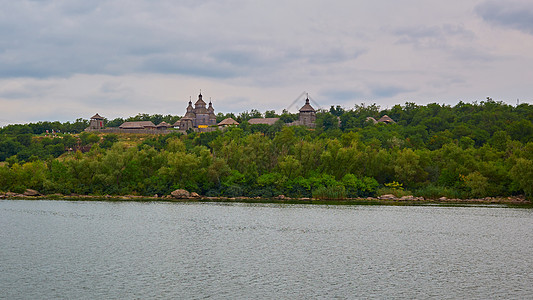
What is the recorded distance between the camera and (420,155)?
9475cm

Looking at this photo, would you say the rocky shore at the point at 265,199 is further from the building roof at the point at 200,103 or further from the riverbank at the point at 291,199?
the building roof at the point at 200,103

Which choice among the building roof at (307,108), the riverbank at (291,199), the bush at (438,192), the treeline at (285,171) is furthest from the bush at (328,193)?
the building roof at (307,108)

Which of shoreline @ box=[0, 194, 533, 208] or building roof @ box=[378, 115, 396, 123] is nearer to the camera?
shoreline @ box=[0, 194, 533, 208]

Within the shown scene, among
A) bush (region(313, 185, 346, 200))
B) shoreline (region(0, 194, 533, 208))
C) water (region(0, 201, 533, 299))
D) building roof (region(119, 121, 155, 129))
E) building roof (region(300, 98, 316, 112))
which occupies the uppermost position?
building roof (region(300, 98, 316, 112))

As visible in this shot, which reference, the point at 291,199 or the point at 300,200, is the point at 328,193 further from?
the point at 291,199

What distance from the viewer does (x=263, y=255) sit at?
37.2 metres

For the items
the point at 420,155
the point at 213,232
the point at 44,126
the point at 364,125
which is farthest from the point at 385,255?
the point at 44,126

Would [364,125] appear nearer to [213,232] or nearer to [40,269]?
[213,232]

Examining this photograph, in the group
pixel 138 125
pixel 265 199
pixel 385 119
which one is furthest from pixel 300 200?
pixel 138 125

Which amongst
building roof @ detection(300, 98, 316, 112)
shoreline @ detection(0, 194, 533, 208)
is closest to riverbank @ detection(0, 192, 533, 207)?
shoreline @ detection(0, 194, 533, 208)

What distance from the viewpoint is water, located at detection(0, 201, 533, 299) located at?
93.0 ft

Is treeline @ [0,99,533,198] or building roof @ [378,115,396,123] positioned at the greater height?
building roof @ [378,115,396,123]

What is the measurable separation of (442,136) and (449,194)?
1262 inches

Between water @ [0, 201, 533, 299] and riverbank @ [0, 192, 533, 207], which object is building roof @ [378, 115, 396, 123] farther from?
water @ [0, 201, 533, 299]
